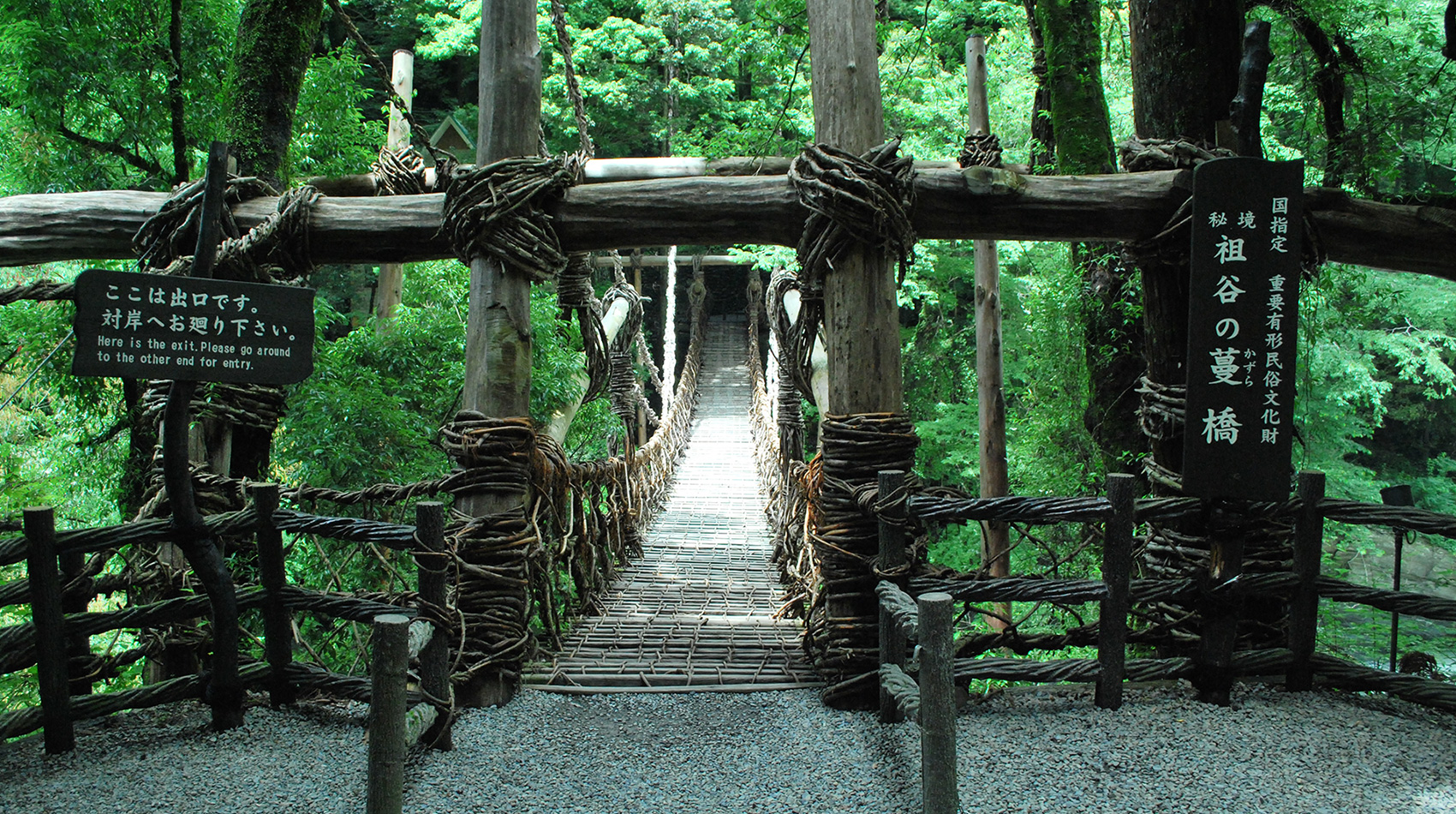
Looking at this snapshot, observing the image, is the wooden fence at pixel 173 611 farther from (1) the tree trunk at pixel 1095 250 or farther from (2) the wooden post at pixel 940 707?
(1) the tree trunk at pixel 1095 250

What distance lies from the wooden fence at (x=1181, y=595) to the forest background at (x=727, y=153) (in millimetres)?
552

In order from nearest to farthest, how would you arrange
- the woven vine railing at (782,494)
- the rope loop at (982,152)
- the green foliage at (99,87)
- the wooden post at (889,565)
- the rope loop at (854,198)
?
1. the wooden post at (889,565)
2. the rope loop at (854,198)
3. the rope loop at (982,152)
4. the woven vine railing at (782,494)
5. the green foliage at (99,87)

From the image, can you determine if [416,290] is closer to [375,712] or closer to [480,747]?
[480,747]

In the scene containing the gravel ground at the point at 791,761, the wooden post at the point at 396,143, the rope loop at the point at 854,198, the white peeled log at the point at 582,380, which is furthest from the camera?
the wooden post at the point at 396,143

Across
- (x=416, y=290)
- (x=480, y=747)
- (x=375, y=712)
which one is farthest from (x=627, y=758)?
(x=416, y=290)

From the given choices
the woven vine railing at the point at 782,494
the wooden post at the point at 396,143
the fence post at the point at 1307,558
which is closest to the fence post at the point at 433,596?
the woven vine railing at the point at 782,494

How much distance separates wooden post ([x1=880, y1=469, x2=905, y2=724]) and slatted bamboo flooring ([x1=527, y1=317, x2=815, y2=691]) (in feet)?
1.42

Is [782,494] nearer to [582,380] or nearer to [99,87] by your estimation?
[582,380]

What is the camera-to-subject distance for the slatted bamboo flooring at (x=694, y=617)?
266 centimetres

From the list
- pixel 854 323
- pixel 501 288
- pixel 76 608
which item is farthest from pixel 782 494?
pixel 76 608

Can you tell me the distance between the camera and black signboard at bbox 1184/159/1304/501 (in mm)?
2055

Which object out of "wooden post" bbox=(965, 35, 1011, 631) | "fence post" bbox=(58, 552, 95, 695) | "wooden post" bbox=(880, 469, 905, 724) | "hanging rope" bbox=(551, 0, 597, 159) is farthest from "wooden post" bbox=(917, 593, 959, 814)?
"wooden post" bbox=(965, 35, 1011, 631)

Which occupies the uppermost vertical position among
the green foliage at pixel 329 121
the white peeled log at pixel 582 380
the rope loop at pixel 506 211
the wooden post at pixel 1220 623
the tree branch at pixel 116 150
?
the green foliage at pixel 329 121

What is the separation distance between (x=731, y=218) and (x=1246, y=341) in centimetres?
145
